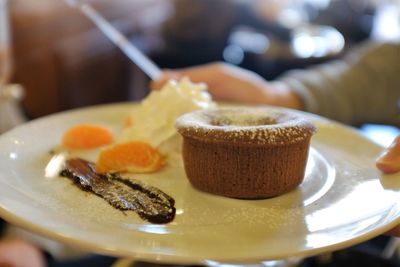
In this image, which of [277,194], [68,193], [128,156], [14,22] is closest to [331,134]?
[277,194]

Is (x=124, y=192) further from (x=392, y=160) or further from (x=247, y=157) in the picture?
(x=392, y=160)

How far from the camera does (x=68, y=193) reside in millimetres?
706

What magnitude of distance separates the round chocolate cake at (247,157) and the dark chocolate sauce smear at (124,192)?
75mm

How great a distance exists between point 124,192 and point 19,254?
51 cm

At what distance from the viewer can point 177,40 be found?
7.50 feet

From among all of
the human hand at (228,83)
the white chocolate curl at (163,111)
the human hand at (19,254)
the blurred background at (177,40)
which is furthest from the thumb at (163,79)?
the blurred background at (177,40)

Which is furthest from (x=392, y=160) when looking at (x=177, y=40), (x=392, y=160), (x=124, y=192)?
(x=177, y=40)

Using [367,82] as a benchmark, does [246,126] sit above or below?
above

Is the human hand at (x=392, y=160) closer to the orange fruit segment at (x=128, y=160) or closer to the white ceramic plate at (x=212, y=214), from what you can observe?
the white ceramic plate at (x=212, y=214)

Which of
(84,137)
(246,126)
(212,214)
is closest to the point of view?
(212,214)

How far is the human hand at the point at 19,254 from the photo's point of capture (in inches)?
41.2

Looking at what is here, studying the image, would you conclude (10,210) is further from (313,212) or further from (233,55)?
(233,55)

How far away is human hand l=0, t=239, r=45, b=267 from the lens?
3.43 feet

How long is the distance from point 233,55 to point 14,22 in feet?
3.07
